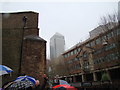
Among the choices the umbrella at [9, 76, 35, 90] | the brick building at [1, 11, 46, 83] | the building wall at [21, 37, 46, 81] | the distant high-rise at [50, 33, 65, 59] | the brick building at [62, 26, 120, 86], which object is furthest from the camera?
the distant high-rise at [50, 33, 65, 59]

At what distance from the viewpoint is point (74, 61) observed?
4459 cm

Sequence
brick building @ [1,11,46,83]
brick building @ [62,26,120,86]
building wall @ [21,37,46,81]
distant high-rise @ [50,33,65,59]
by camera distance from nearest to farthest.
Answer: building wall @ [21,37,46,81] < brick building @ [1,11,46,83] < brick building @ [62,26,120,86] < distant high-rise @ [50,33,65,59]

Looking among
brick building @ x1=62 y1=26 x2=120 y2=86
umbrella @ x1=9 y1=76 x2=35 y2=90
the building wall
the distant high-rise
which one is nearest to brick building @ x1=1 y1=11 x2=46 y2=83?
the building wall

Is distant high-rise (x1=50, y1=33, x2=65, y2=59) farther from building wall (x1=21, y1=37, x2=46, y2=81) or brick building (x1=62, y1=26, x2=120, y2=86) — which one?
building wall (x1=21, y1=37, x2=46, y2=81)

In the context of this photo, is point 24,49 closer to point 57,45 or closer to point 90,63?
point 90,63

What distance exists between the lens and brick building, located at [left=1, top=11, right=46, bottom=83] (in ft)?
50.6

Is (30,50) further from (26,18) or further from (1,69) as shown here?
(1,69)

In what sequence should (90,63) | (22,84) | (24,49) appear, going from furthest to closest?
(90,63), (24,49), (22,84)

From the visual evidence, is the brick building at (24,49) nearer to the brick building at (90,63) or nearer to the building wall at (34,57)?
the building wall at (34,57)

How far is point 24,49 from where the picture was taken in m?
16.0

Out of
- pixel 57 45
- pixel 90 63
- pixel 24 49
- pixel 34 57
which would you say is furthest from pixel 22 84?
pixel 57 45

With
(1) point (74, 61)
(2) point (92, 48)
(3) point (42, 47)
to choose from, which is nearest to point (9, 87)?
(3) point (42, 47)

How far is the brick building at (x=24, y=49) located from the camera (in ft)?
50.6

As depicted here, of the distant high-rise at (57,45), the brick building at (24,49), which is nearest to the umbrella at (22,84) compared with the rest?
the brick building at (24,49)
